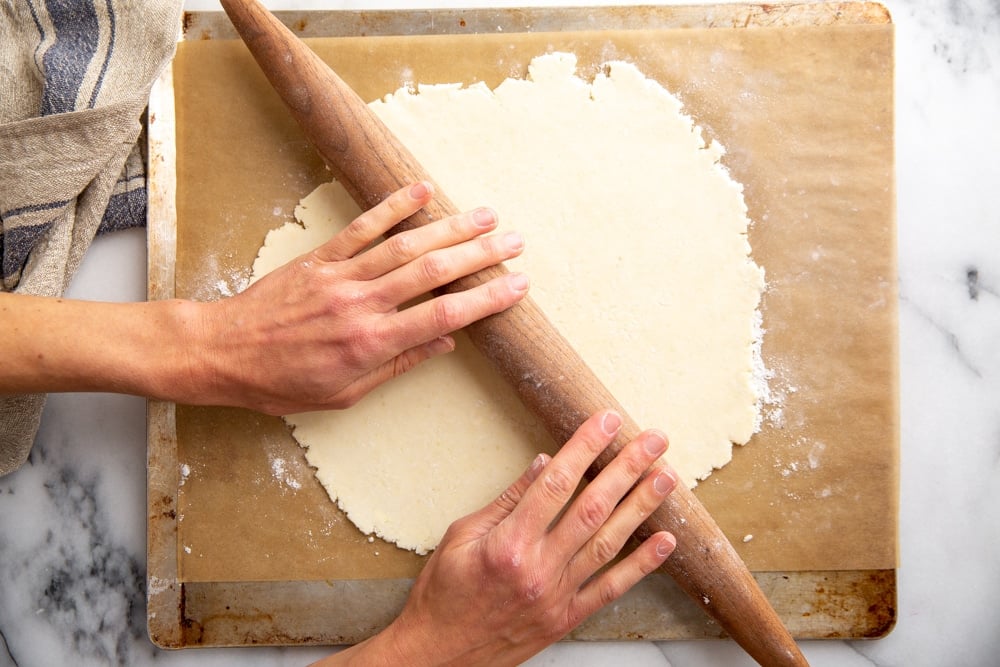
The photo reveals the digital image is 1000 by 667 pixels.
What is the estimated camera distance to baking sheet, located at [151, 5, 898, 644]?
153cm

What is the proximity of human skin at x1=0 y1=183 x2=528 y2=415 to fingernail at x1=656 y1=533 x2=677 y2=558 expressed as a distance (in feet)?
1.77

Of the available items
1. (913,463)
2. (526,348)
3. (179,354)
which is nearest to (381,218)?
(526,348)

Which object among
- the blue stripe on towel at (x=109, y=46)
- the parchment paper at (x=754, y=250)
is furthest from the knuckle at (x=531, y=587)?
the blue stripe on towel at (x=109, y=46)

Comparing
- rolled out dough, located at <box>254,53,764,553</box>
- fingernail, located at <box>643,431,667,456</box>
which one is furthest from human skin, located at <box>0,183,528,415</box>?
fingernail, located at <box>643,431,667,456</box>

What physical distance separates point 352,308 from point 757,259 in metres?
0.88

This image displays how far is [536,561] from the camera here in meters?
1.32

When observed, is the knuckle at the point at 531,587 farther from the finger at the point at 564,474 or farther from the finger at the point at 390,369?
the finger at the point at 390,369

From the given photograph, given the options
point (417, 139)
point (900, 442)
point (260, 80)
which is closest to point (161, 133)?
point (260, 80)

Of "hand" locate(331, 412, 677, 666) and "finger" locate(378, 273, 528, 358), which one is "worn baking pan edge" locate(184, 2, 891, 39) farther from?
"hand" locate(331, 412, 677, 666)

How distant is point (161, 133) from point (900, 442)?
1.80 m

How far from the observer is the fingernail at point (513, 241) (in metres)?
1.36

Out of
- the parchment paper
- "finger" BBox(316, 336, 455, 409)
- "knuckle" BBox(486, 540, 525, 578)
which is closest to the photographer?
"knuckle" BBox(486, 540, 525, 578)

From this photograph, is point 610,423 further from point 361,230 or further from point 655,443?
point 361,230

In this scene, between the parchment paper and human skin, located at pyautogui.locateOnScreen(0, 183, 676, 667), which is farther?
the parchment paper
